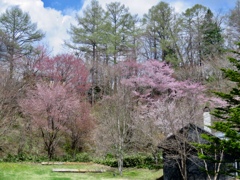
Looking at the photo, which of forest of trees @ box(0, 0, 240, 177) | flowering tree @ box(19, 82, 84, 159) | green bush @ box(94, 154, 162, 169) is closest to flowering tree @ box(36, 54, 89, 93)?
forest of trees @ box(0, 0, 240, 177)

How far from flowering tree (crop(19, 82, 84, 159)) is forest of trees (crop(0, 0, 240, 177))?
0.23 feet

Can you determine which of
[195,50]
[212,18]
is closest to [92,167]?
[195,50]

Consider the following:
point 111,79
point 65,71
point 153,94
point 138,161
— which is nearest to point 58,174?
point 138,161

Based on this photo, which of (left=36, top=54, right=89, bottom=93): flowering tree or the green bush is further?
(left=36, top=54, right=89, bottom=93): flowering tree

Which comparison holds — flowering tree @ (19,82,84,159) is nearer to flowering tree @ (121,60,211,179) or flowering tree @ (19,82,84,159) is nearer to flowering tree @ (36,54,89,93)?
flowering tree @ (36,54,89,93)

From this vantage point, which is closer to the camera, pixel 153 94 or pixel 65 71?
pixel 153 94

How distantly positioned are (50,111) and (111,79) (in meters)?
7.45

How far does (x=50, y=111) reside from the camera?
746 inches

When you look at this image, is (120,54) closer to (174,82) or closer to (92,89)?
(92,89)

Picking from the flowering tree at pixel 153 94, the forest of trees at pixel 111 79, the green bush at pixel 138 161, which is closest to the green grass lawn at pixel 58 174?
the green bush at pixel 138 161

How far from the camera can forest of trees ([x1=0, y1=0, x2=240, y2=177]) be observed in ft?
56.2

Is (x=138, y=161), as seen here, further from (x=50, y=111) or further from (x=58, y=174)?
(x=50, y=111)

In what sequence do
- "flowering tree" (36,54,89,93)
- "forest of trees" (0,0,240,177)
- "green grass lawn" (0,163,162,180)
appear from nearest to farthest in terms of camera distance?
"green grass lawn" (0,163,162,180) < "forest of trees" (0,0,240,177) < "flowering tree" (36,54,89,93)

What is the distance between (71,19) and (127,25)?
6294 mm
